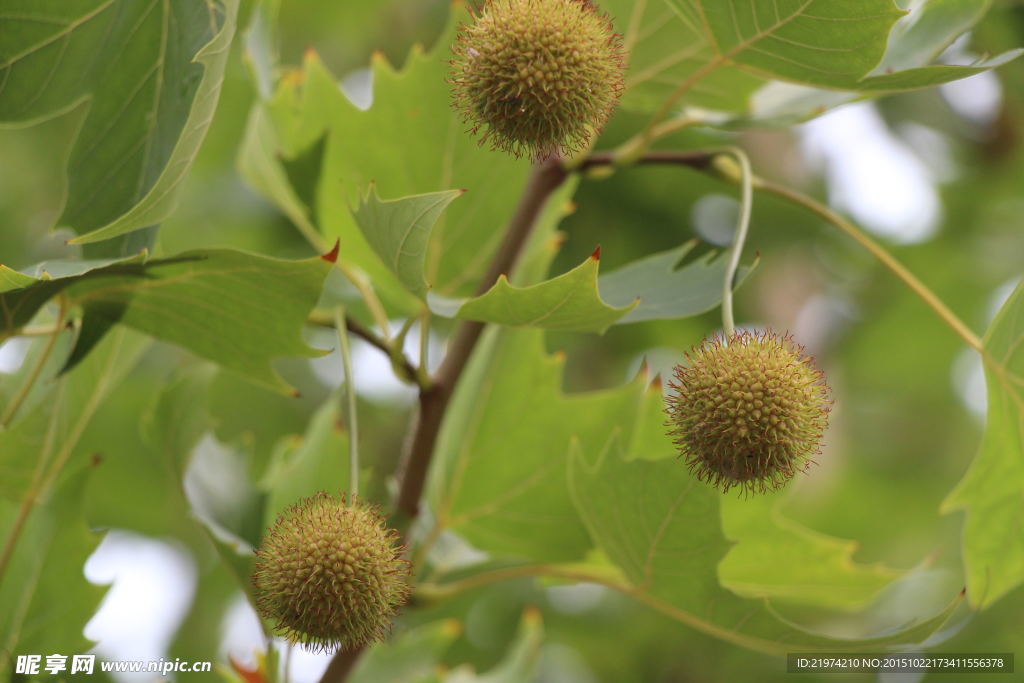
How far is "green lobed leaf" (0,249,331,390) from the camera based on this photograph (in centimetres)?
175

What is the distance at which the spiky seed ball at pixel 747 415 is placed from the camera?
168 cm

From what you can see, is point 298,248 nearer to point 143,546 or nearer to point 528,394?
point 143,546

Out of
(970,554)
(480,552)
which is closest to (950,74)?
(970,554)

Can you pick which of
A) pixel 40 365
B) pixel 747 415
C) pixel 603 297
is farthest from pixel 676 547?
pixel 40 365

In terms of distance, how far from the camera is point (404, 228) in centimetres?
164

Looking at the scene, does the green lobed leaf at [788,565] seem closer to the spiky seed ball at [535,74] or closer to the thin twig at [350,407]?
the thin twig at [350,407]

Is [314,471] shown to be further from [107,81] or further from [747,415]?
[747,415]

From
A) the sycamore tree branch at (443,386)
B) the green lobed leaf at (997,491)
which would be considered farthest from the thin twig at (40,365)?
the green lobed leaf at (997,491)

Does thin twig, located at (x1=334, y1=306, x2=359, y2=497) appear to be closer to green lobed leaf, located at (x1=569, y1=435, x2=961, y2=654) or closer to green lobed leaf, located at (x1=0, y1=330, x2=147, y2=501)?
green lobed leaf, located at (x1=569, y1=435, x2=961, y2=654)

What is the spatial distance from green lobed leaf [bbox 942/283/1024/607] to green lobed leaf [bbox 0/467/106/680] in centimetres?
176

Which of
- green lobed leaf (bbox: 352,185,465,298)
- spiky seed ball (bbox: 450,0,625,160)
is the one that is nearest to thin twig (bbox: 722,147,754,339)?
spiky seed ball (bbox: 450,0,625,160)

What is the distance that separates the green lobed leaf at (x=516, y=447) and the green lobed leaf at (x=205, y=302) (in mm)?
597

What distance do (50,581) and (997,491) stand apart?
6.34ft

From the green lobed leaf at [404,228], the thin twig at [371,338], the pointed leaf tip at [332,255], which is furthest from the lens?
the thin twig at [371,338]
